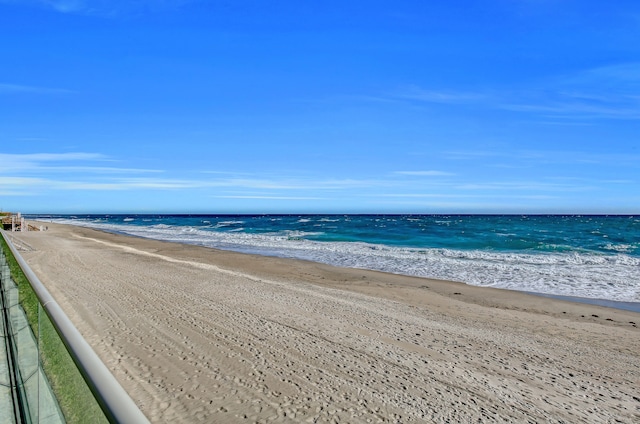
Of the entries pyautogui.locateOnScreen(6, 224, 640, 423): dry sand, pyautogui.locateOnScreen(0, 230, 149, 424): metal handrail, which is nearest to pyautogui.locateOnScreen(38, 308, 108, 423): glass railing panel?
pyautogui.locateOnScreen(0, 230, 149, 424): metal handrail

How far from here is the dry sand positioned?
5227mm

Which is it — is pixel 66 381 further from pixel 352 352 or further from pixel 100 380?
pixel 352 352

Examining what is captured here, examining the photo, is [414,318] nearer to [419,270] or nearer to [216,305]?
[216,305]

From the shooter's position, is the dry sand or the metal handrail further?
the dry sand

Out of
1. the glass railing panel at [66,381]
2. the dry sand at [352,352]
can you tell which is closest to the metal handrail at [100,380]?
the glass railing panel at [66,381]

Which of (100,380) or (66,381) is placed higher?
(100,380)

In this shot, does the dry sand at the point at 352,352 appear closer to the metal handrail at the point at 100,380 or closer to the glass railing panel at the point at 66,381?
the glass railing panel at the point at 66,381

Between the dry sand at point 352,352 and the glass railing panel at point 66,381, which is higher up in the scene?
the glass railing panel at point 66,381

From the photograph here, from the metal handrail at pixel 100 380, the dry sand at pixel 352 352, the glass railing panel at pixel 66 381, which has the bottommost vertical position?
the dry sand at pixel 352 352

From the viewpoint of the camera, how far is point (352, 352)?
705 cm

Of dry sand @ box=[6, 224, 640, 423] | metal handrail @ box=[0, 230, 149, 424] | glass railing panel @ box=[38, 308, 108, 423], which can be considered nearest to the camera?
metal handrail @ box=[0, 230, 149, 424]

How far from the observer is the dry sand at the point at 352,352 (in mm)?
5227

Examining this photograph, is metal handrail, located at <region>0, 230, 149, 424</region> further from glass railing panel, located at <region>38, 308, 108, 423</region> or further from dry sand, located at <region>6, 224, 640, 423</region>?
dry sand, located at <region>6, 224, 640, 423</region>

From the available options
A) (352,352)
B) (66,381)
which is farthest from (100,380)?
(352,352)
